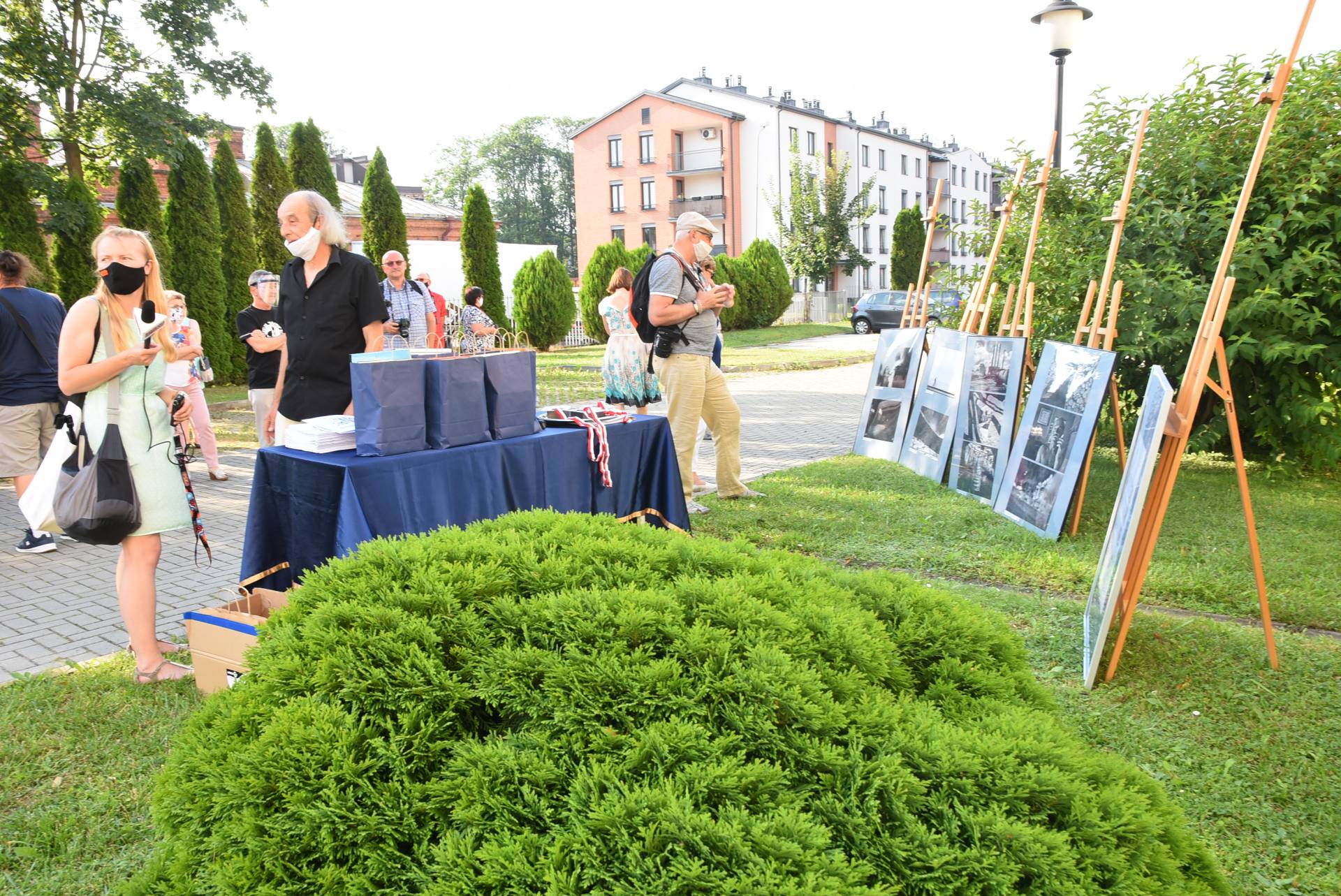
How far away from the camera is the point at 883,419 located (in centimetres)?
973

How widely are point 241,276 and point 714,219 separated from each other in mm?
38816

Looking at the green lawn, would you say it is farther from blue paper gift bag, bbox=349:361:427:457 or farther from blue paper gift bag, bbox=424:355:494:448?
blue paper gift bag, bbox=349:361:427:457

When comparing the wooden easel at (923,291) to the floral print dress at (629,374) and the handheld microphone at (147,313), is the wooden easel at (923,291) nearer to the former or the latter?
the floral print dress at (629,374)

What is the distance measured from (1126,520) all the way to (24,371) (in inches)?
275

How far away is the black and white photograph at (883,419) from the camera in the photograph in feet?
31.4

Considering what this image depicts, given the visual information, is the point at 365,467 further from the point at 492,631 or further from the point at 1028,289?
the point at 1028,289

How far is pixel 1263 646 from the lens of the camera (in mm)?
4398

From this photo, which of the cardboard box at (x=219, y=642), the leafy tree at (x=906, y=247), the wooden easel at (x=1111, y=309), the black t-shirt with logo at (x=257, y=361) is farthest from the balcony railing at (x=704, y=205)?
the cardboard box at (x=219, y=642)

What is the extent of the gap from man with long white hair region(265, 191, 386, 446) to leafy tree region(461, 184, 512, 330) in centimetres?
2296

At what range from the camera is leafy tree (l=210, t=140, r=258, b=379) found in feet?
68.0

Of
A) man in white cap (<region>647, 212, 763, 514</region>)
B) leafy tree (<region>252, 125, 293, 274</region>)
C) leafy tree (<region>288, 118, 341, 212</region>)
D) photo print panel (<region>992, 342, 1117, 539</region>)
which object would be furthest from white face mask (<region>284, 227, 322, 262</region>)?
leafy tree (<region>288, 118, 341, 212</region>)

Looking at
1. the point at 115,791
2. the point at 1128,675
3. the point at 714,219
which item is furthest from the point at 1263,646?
the point at 714,219

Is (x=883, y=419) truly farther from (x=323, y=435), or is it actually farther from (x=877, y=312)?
(x=877, y=312)

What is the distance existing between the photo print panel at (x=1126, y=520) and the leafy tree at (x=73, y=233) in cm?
1769
